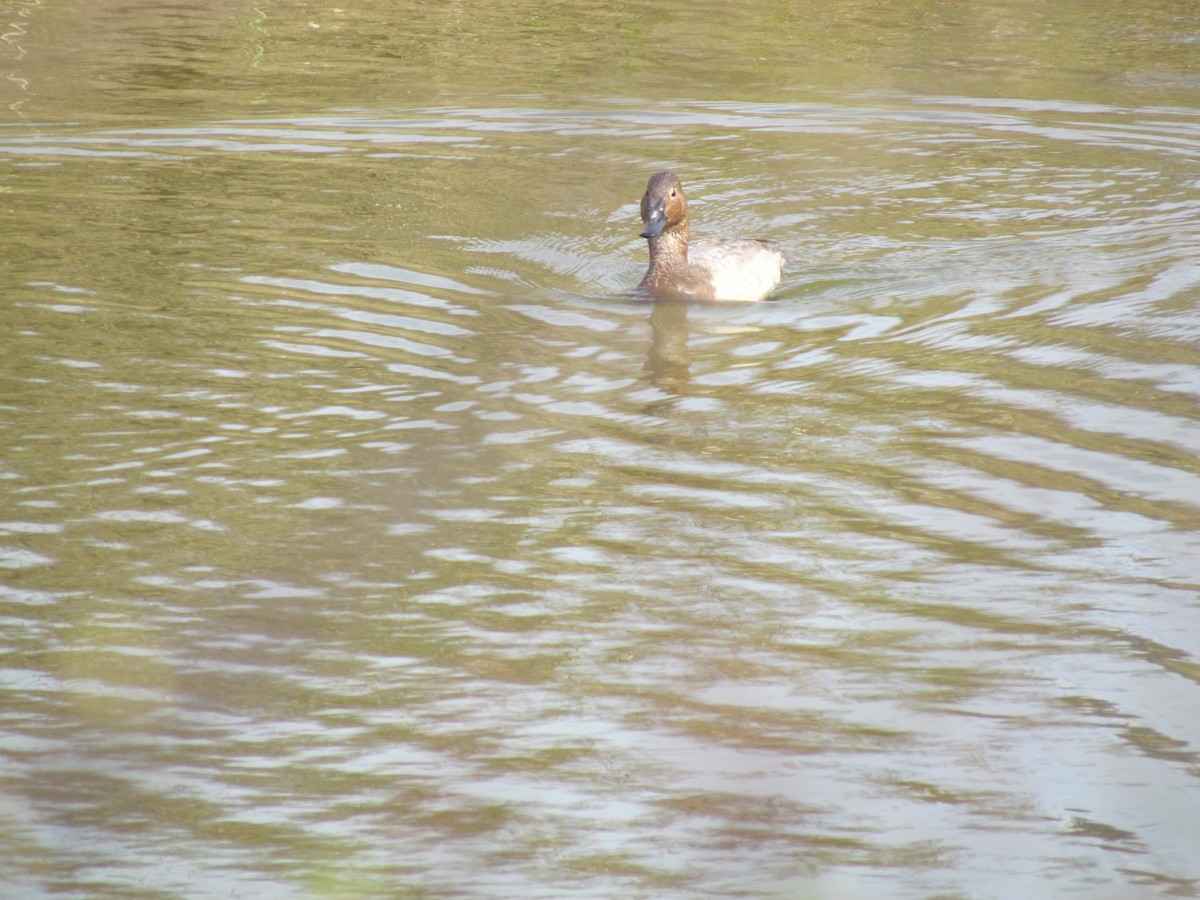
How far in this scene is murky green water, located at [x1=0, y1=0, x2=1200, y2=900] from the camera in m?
4.55

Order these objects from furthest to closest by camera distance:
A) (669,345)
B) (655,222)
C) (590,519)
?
(655,222)
(669,345)
(590,519)

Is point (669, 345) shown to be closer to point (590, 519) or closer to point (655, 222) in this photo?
point (655, 222)

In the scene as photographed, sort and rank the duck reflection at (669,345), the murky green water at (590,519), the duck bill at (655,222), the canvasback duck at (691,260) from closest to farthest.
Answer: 1. the murky green water at (590,519)
2. the duck reflection at (669,345)
3. the canvasback duck at (691,260)
4. the duck bill at (655,222)

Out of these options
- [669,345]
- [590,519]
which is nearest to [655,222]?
[669,345]

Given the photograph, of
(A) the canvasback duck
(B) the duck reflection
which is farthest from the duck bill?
(B) the duck reflection

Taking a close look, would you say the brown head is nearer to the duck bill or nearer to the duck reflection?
the duck bill

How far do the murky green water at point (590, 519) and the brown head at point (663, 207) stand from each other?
553 millimetres

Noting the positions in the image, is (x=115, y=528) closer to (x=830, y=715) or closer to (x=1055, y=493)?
(x=830, y=715)

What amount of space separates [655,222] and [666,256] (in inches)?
9.3

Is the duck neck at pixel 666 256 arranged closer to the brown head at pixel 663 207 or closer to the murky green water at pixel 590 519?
the brown head at pixel 663 207

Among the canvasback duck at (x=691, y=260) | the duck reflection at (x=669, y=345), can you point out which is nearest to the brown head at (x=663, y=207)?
the canvasback duck at (x=691, y=260)

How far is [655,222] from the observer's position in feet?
35.4

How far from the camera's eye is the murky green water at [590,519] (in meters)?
4.55

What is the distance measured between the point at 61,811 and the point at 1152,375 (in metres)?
5.88
